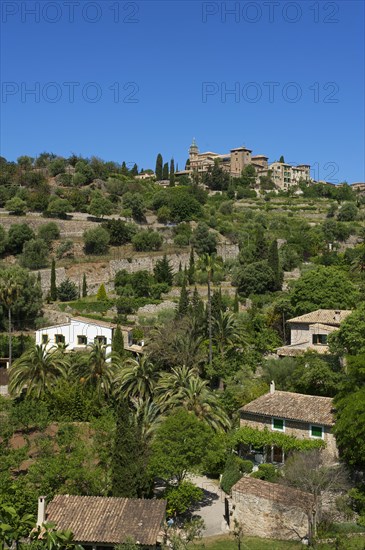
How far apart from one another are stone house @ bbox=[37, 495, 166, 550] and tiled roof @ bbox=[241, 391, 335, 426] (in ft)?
25.3

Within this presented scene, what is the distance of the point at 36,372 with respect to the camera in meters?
31.3

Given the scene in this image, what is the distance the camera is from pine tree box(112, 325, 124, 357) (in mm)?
37031

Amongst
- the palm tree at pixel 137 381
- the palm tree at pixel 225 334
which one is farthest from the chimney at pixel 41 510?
the palm tree at pixel 225 334

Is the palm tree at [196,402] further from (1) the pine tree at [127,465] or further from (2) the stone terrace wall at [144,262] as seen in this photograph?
(2) the stone terrace wall at [144,262]

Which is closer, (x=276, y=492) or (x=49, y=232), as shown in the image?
(x=276, y=492)

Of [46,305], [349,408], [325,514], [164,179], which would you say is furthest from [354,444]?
[164,179]

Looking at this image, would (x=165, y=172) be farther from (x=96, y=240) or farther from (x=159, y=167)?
(x=96, y=240)

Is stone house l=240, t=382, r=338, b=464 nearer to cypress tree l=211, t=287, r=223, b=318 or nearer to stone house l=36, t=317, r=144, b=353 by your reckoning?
cypress tree l=211, t=287, r=223, b=318

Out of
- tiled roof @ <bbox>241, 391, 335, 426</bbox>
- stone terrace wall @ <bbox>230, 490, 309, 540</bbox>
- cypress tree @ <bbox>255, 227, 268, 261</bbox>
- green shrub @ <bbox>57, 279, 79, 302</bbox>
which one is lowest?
stone terrace wall @ <bbox>230, 490, 309, 540</bbox>

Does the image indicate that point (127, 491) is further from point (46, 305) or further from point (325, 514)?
point (46, 305)

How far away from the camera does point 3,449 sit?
78.7ft

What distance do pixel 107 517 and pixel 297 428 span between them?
9.76 m

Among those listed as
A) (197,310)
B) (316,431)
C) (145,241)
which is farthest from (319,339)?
(145,241)

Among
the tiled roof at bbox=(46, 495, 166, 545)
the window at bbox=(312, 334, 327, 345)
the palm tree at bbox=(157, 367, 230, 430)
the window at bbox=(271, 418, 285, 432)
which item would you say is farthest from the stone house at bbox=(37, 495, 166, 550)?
the window at bbox=(312, 334, 327, 345)
